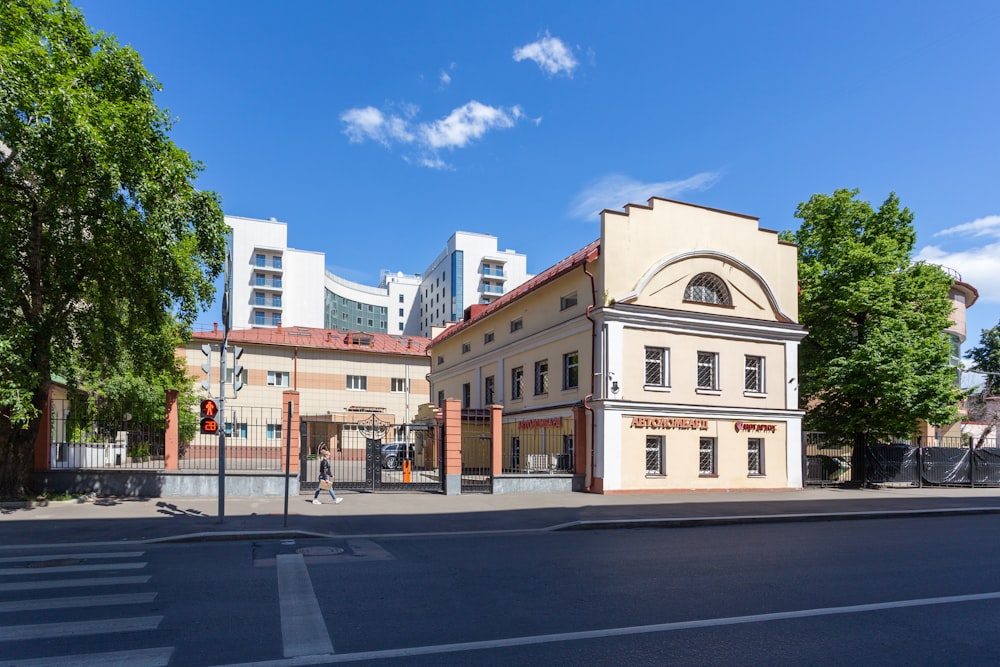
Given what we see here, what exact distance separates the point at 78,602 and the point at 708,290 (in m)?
21.5

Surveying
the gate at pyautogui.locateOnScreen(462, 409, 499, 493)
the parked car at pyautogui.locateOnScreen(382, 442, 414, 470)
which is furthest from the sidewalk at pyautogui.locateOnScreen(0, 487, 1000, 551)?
the parked car at pyautogui.locateOnScreen(382, 442, 414, 470)

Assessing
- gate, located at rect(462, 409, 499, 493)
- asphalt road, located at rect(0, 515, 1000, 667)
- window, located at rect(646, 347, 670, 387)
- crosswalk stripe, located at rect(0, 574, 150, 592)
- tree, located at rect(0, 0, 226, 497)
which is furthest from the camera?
gate, located at rect(462, 409, 499, 493)

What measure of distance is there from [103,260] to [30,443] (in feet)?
15.7

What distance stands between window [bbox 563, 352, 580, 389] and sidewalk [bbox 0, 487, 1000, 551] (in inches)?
200

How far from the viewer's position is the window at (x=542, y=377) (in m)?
26.6

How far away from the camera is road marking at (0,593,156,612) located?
6777 millimetres

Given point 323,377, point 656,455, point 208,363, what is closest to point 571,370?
point 656,455

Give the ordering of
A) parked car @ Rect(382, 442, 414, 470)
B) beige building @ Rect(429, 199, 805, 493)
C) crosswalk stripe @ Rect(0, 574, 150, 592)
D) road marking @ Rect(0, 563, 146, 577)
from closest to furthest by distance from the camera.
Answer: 1. crosswalk stripe @ Rect(0, 574, 150, 592)
2. road marking @ Rect(0, 563, 146, 577)
3. beige building @ Rect(429, 199, 805, 493)
4. parked car @ Rect(382, 442, 414, 470)

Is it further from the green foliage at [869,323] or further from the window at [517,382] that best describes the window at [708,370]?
the window at [517,382]

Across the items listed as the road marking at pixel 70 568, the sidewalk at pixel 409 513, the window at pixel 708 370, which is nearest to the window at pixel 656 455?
the sidewalk at pixel 409 513

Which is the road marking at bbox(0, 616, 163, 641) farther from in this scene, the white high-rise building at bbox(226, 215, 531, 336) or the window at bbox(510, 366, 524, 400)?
the white high-rise building at bbox(226, 215, 531, 336)

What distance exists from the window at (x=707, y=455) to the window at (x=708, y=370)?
1.91 m

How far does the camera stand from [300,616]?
21.3ft

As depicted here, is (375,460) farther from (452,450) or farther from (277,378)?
(277,378)
